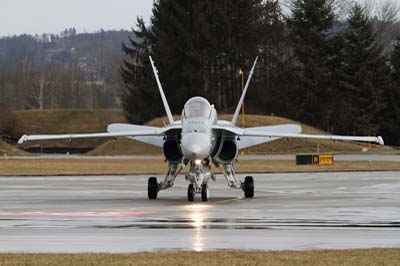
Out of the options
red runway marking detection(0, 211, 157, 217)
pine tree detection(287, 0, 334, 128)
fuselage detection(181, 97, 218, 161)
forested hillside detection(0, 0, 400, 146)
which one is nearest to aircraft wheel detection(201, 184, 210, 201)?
fuselage detection(181, 97, 218, 161)

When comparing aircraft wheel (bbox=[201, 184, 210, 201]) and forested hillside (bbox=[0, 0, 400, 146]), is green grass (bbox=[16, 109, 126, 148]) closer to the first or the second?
forested hillside (bbox=[0, 0, 400, 146])

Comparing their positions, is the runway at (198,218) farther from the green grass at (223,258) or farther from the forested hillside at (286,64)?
the forested hillside at (286,64)

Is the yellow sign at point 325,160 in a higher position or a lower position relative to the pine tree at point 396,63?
lower

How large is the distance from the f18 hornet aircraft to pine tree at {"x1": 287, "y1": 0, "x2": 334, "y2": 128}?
53.5 meters

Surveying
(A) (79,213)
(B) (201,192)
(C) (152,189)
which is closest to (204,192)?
(B) (201,192)

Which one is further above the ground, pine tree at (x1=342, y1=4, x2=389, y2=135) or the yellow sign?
pine tree at (x1=342, y1=4, x2=389, y2=135)

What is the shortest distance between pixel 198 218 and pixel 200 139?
205 inches

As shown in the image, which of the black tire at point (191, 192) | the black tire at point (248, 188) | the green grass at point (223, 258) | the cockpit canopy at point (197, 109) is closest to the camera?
the green grass at point (223, 258)

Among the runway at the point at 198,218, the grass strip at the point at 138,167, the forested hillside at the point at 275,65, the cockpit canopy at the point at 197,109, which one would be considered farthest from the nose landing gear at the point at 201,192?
the forested hillside at the point at 275,65

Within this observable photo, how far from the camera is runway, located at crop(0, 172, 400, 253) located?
48.6 ft

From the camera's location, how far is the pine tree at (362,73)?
78.2 meters

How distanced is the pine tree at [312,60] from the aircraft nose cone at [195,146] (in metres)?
56.7

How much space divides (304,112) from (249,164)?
3031 cm

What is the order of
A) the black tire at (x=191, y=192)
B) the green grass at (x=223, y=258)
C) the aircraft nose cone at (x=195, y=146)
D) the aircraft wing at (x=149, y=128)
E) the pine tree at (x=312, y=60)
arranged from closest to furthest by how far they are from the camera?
the green grass at (x=223, y=258) → the aircraft nose cone at (x=195, y=146) → the black tire at (x=191, y=192) → the aircraft wing at (x=149, y=128) → the pine tree at (x=312, y=60)
